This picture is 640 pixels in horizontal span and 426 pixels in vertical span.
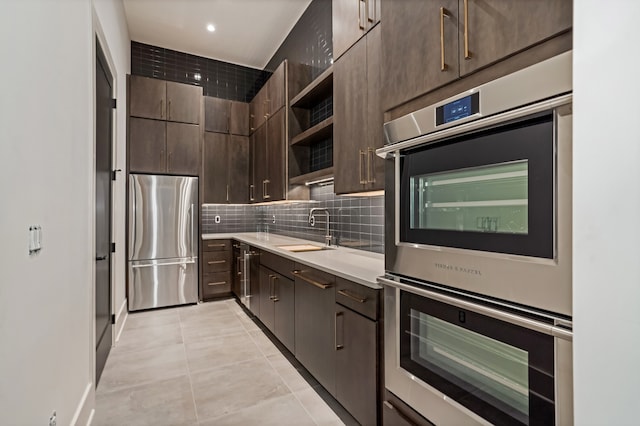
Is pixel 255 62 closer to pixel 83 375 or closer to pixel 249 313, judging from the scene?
pixel 249 313

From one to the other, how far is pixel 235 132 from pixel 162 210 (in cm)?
154

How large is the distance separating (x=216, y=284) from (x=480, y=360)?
3.88 meters

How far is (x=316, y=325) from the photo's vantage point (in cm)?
215

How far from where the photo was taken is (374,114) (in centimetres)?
200

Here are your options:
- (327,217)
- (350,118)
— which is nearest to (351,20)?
(350,118)

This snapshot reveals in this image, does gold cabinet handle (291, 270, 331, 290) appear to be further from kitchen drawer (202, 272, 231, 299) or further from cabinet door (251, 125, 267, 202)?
kitchen drawer (202, 272, 231, 299)

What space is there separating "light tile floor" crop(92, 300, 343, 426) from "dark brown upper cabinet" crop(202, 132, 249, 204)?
74.8 inches

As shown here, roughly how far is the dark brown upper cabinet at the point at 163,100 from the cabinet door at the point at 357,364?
138 inches

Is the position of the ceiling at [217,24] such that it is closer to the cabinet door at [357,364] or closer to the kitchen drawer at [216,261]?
the kitchen drawer at [216,261]

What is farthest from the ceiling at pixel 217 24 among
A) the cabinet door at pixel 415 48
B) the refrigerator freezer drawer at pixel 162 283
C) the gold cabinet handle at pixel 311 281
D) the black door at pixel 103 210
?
the gold cabinet handle at pixel 311 281

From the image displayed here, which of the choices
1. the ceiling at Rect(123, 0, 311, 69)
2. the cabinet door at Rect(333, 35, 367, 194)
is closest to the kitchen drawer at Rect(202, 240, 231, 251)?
the cabinet door at Rect(333, 35, 367, 194)

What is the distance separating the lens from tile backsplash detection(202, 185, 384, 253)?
262 centimetres

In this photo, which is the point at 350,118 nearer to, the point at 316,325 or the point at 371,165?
the point at 371,165

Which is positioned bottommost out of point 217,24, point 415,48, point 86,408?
point 86,408
